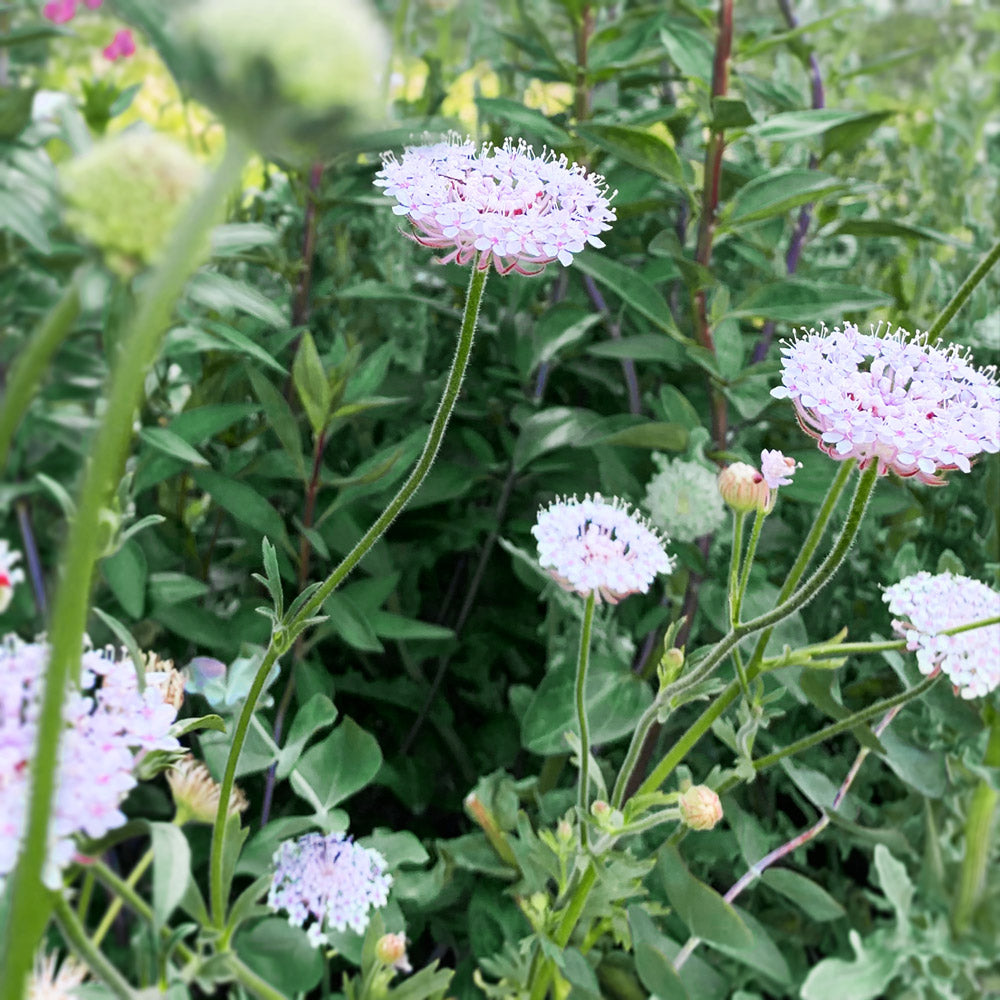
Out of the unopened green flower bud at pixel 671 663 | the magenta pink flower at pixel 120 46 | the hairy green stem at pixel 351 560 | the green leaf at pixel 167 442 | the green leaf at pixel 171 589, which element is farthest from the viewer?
the magenta pink flower at pixel 120 46

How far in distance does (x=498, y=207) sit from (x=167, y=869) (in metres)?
0.27

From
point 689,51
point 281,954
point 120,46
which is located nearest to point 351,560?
point 281,954

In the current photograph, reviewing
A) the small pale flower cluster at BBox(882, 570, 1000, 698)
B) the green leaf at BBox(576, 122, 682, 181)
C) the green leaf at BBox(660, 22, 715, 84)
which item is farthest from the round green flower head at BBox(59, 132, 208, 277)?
the green leaf at BBox(660, 22, 715, 84)

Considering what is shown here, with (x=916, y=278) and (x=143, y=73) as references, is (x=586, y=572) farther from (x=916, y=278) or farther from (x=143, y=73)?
(x=143, y=73)

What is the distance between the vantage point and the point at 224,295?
0.42 m

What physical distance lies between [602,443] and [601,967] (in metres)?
0.34

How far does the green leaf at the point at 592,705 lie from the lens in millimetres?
637

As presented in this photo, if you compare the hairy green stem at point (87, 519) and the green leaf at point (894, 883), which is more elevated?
the hairy green stem at point (87, 519)

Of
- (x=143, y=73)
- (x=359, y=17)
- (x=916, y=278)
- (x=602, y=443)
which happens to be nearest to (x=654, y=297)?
(x=602, y=443)

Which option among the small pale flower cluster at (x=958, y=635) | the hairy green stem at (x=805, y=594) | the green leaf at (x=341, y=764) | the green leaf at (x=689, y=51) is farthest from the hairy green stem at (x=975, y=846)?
the green leaf at (x=689, y=51)

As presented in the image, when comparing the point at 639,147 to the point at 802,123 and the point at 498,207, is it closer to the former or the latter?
the point at 802,123

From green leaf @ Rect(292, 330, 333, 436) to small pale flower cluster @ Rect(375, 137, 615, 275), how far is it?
19 cm

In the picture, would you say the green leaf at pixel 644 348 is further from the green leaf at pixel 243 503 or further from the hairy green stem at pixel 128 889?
the hairy green stem at pixel 128 889

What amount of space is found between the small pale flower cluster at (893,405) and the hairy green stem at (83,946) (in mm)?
318
